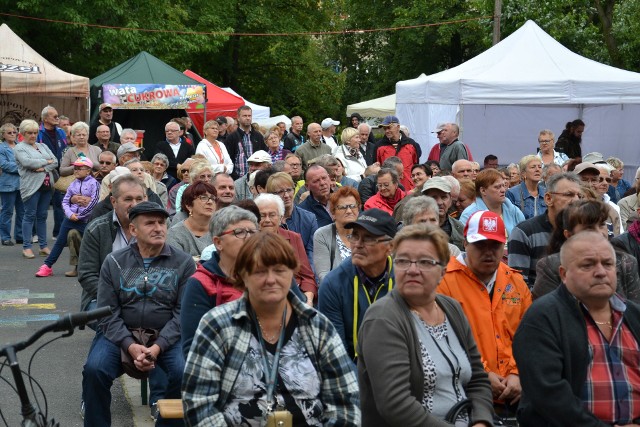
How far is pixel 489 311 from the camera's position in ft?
18.7

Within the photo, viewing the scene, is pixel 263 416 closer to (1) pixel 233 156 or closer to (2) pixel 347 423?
(2) pixel 347 423

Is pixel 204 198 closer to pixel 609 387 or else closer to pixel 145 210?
pixel 145 210

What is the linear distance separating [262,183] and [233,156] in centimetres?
708

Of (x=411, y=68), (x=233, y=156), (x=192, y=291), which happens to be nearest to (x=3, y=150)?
(x=233, y=156)

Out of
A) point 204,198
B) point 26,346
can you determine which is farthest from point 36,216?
point 26,346

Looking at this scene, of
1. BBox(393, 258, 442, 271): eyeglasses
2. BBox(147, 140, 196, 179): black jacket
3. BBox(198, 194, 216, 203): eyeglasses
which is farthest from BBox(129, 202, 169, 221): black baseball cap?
BBox(147, 140, 196, 179): black jacket

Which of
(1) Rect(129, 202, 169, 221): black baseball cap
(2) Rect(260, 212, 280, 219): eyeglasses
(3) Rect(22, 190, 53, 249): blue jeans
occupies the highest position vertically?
(1) Rect(129, 202, 169, 221): black baseball cap

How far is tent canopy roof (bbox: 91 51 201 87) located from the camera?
24.0 m

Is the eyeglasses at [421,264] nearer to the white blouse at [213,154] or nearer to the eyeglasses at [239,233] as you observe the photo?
the eyeglasses at [239,233]

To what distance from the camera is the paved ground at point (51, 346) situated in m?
7.81

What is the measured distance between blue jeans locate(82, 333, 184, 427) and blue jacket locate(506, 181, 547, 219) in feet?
17.6

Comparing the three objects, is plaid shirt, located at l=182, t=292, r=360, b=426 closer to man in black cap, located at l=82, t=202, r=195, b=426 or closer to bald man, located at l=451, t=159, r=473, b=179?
man in black cap, located at l=82, t=202, r=195, b=426

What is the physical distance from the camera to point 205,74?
4538cm

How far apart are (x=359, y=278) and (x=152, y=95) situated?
18.5m
